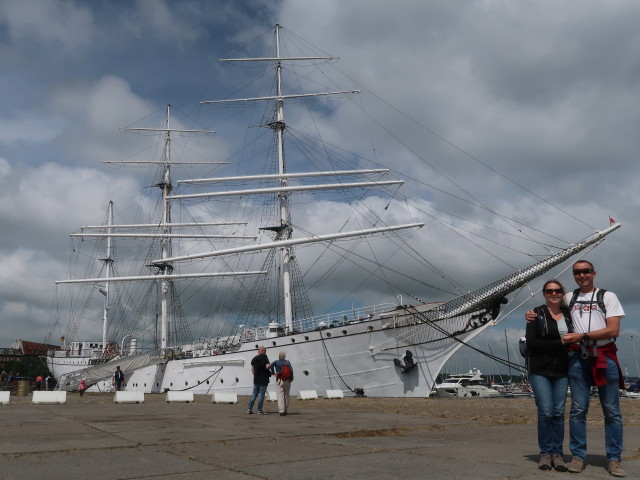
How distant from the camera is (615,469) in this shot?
417cm

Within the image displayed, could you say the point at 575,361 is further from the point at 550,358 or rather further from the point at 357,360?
the point at 357,360

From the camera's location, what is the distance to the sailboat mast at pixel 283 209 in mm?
31000

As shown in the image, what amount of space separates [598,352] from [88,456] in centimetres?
442

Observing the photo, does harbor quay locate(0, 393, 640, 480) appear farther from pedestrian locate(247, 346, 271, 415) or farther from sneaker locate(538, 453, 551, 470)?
pedestrian locate(247, 346, 271, 415)

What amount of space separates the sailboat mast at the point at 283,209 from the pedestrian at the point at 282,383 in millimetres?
18535

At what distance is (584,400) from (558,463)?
55cm

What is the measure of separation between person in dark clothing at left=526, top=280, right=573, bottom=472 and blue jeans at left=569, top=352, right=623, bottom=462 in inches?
3.2

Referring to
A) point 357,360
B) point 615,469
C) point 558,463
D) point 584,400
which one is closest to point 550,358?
point 584,400

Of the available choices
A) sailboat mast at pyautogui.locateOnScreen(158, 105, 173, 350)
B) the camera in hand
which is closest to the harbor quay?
the camera in hand

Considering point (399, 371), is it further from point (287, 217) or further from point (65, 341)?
point (65, 341)

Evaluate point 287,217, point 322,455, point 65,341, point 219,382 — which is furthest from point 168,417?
point 65,341

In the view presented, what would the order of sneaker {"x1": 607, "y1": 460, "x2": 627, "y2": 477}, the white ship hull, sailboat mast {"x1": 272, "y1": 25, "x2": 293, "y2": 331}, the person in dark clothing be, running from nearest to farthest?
sneaker {"x1": 607, "y1": 460, "x2": 627, "y2": 477} → the person in dark clothing → the white ship hull → sailboat mast {"x1": 272, "y1": 25, "x2": 293, "y2": 331}

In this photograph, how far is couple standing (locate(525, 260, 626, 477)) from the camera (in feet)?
14.5

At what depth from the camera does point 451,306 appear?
2491 cm
